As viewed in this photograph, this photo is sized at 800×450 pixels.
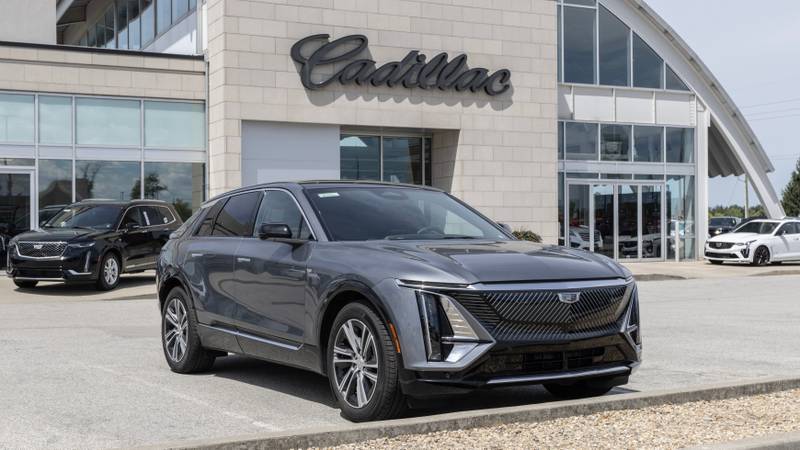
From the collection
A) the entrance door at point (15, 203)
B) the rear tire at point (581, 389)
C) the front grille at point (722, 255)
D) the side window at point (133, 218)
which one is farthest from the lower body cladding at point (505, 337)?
the front grille at point (722, 255)

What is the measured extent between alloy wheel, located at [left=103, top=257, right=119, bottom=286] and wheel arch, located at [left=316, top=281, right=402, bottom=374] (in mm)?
14141

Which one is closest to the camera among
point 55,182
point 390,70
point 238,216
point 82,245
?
point 238,216

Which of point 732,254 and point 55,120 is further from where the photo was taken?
point 732,254

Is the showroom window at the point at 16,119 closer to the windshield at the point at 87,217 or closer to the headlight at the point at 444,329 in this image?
the windshield at the point at 87,217

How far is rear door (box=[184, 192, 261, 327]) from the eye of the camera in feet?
27.9

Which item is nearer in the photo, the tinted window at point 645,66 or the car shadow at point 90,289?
the car shadow at point 90,289

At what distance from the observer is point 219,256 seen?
8.66 m

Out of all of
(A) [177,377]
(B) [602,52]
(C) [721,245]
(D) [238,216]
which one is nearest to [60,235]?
(A) [177,377]

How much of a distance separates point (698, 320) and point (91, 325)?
8.46m

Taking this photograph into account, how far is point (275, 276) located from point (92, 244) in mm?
13339

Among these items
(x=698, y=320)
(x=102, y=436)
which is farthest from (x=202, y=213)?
(x=698, y=320)

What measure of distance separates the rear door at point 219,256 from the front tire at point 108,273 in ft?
38.2

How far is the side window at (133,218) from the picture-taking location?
832 inches

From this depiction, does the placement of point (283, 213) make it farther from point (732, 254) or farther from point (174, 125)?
point (732, 254)
